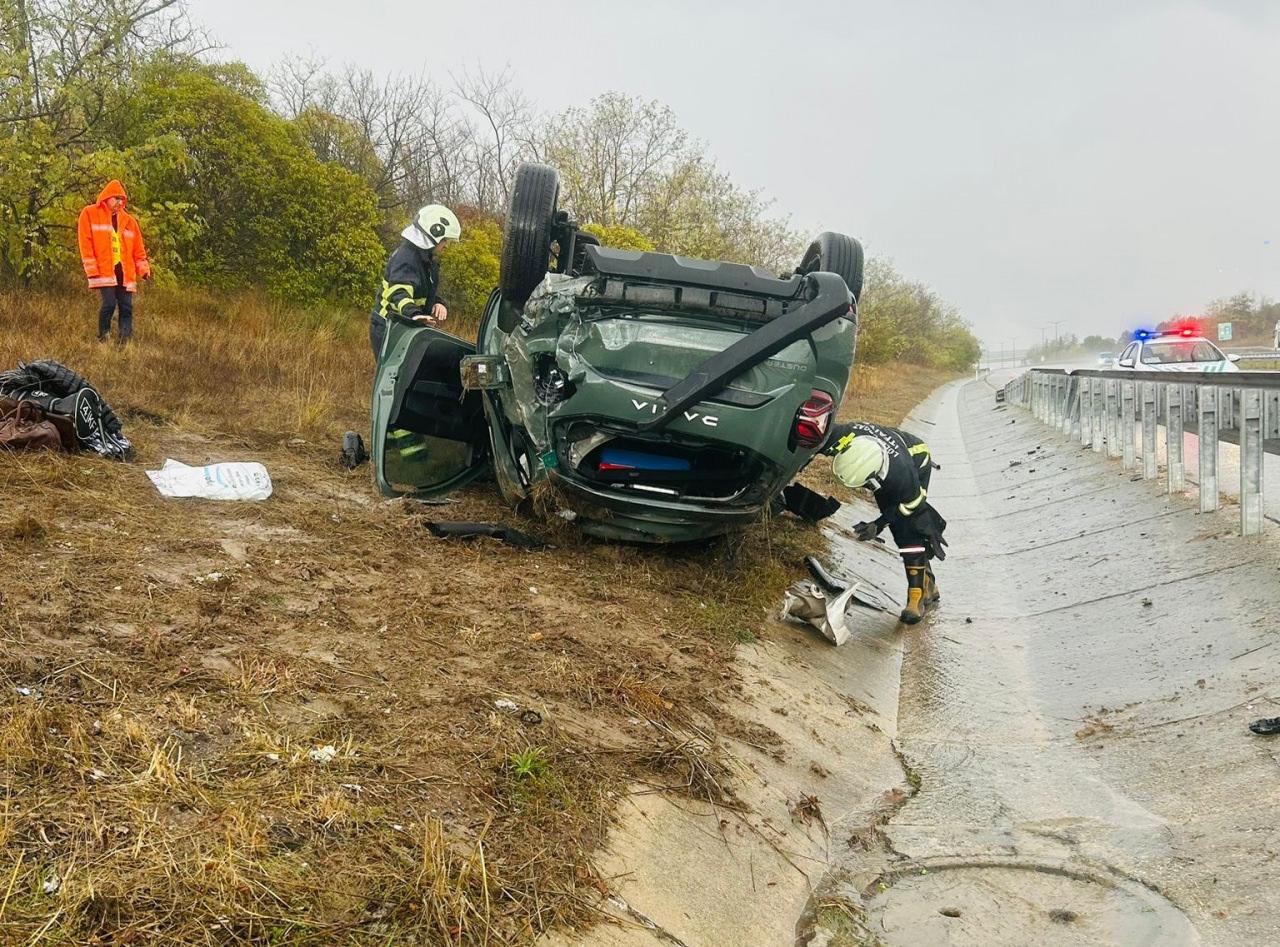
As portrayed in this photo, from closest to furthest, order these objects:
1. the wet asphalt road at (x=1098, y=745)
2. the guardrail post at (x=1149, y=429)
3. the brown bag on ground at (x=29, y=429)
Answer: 1. the wet asphalt road at (x=1098, y=745)
2. the brown bag on ground at (x=29, y=429)
3. the guardrail post at (x=1149, y=429)

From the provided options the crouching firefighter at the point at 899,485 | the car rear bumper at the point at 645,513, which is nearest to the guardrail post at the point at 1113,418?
the crouching firefighter at the point at 899,485

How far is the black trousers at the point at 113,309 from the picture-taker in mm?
10336

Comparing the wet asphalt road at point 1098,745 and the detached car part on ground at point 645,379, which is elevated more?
the detached car part on ground at point 645,379

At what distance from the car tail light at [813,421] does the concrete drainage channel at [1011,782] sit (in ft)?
3.50

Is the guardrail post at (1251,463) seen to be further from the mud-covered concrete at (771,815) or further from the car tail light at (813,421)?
the car tail light at (813,421)

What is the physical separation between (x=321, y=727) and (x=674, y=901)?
43.0 inches

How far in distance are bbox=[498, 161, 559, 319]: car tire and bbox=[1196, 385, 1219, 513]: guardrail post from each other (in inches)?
212

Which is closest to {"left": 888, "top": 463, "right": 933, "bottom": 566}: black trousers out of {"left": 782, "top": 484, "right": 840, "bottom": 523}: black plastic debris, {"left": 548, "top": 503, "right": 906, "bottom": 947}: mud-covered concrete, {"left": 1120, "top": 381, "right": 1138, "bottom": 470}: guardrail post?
{"left": 782, "top": 484, "right": 840, "bottom": 523}: black plastic debris

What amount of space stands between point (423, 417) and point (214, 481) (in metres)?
1.25

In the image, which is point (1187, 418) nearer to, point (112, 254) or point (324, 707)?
point (324, 707)

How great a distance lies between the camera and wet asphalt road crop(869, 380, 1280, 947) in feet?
10.2

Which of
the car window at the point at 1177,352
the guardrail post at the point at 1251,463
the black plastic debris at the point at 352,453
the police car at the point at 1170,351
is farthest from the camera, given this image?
the car window at the point at 1177,352

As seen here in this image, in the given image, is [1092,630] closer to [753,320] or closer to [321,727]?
[753,320]

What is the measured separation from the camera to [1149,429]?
10000mm
